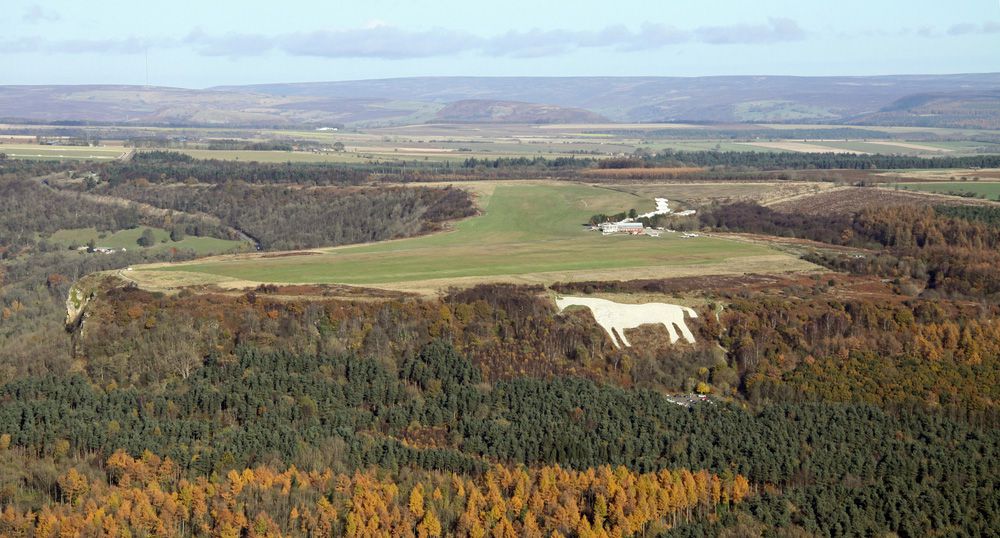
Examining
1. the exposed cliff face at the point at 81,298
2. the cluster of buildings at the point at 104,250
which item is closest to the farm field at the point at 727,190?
the cluster of buildings at the point at 104,250

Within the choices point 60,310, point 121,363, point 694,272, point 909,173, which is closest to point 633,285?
point 694,272

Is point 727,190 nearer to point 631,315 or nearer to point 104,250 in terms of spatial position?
point 631,315

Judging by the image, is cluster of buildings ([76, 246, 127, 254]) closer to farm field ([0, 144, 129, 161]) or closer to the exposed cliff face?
the exposed cliff face

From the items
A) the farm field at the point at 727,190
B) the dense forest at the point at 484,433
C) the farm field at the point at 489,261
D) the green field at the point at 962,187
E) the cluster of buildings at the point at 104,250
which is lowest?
the dense forest at the point at 484,433

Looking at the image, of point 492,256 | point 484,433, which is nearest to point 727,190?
point 492,256

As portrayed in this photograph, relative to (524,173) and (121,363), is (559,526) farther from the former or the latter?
(524,173)

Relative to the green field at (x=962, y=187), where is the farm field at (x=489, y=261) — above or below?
below

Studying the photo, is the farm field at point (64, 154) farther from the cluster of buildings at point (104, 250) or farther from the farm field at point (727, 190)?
the farm field at point (727, 190)

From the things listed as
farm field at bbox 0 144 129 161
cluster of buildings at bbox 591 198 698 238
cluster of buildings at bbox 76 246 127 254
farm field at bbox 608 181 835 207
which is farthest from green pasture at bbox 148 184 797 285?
farm field at bbox 0 144 129 161
